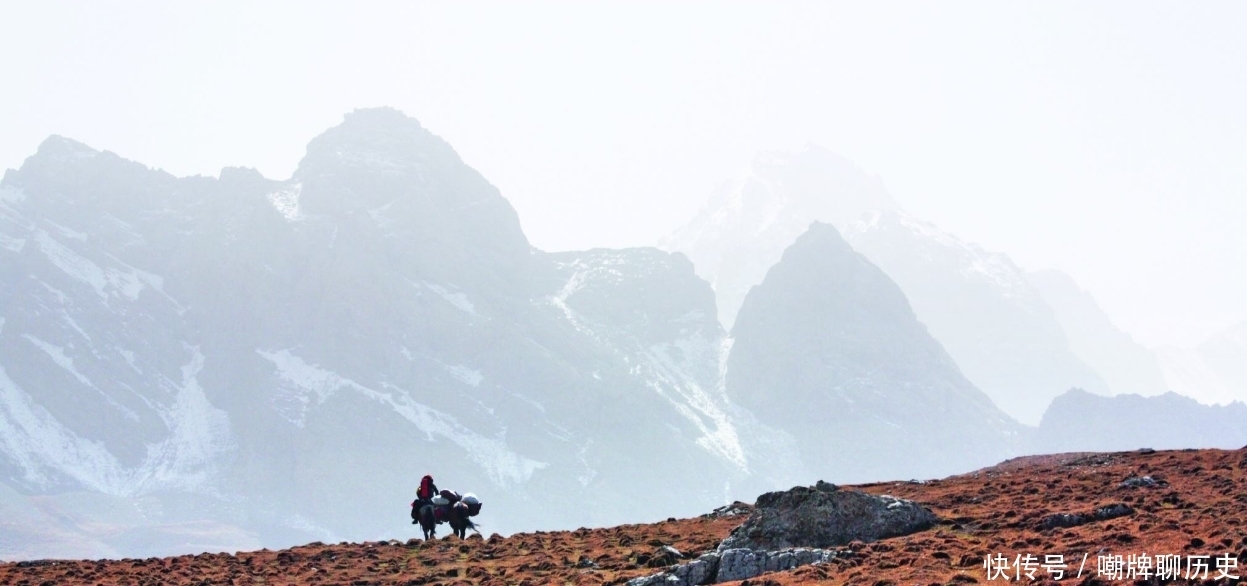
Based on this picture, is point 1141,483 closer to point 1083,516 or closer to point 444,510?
point 1083,516

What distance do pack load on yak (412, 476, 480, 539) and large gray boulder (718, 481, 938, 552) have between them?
1880 centimetres

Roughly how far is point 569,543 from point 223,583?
1518 cm

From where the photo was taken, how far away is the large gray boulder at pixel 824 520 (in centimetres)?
4691

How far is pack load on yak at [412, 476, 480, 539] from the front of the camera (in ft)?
207

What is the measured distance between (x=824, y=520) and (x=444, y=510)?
23.4m

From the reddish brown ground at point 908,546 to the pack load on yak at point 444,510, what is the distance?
3.71 metres

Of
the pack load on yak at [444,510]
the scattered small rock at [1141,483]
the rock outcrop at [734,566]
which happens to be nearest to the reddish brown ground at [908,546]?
the scattered small rock at [1141,483]

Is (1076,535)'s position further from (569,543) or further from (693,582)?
(569,543)

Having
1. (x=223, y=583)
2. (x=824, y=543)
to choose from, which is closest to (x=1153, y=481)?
(x=824, y=543)

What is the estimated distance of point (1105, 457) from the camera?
224ft

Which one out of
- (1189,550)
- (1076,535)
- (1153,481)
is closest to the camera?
(1189,550)

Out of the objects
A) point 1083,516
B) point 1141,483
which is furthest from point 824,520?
point 1141,483

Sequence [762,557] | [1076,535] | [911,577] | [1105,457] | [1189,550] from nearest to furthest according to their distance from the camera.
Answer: [1189,550]
[911,577]
[1076,535]
[762,557]
[1105,457]

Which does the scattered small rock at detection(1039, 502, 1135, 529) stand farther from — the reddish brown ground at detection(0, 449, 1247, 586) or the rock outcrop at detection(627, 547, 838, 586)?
the rock outcrop at detection(627, 547, 838, 586)
